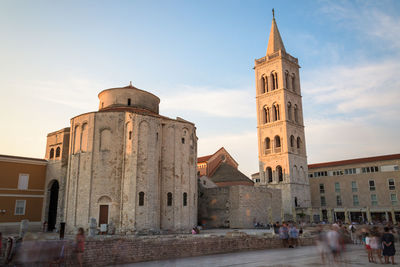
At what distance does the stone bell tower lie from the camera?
45125mm

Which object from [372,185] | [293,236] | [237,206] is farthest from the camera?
[372,185]

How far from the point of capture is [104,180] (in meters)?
26.2

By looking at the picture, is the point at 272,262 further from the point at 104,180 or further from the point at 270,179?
the point at 270,179

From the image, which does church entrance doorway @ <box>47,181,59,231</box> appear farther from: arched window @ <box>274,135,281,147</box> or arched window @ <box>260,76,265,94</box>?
arched window @ <box>260,76,265,94</box>

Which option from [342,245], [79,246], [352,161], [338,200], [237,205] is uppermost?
[352,161]

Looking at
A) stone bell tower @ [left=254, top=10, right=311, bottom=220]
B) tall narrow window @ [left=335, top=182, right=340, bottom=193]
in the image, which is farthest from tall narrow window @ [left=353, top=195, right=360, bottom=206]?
stone bell tower @ [left=254, top=10, right=311, bottom=220]

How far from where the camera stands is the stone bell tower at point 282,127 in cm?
4512

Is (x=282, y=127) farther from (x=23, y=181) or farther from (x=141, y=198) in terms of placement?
(x=23, y=181)

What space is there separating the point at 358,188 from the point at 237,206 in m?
26.1

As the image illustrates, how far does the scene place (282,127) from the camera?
46.5 m

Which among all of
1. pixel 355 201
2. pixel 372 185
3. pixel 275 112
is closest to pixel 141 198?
pixel 275 112

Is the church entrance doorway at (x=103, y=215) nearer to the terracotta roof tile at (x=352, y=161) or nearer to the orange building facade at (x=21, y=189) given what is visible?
the orange building facade at (x=21, y=189)

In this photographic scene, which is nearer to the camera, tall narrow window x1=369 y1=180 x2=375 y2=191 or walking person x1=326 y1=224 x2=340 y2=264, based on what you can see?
walking person x1=326 y1=224 x2=340 y2=264

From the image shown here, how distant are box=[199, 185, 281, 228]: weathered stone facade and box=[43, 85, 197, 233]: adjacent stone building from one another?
234 inches
